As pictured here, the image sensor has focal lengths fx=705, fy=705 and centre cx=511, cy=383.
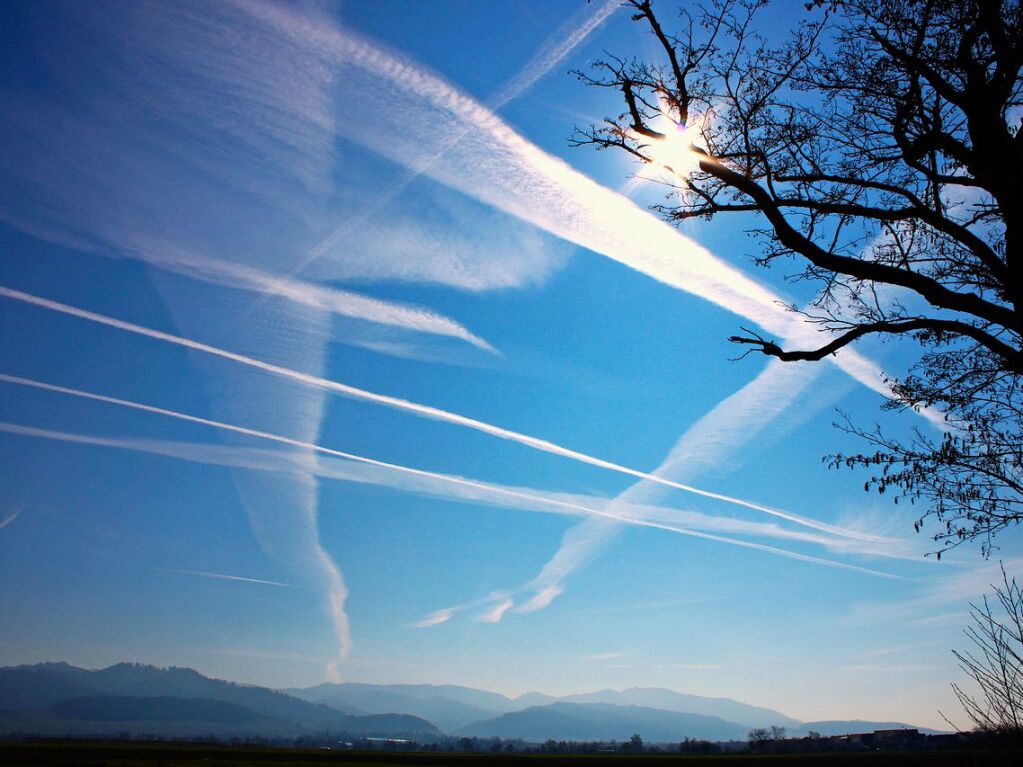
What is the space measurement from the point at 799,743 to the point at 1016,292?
189 meters

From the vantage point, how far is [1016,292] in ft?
22.3

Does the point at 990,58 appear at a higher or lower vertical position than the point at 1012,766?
higher

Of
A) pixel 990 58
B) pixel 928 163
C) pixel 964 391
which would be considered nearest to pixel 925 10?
pixel 990 58

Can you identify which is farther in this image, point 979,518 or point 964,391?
point 964,391

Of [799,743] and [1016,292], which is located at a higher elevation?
[1016,292]

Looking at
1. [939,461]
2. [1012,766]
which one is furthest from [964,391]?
[1012,766]

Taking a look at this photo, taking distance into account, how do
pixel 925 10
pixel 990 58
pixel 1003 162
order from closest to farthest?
pixel 1003 162
pixel 990 58
pixel 925 10

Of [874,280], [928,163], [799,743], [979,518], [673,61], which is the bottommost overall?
[799,743]

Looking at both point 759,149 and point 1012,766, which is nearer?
point 1012,766

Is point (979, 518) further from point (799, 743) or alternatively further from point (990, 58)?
point (799, 743)

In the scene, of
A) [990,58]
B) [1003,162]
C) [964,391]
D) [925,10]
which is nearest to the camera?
[1003,162]

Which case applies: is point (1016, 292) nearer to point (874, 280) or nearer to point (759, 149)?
point (874, 280)

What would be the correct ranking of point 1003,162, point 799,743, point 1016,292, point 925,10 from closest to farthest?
point 1016,292
point 1003,162
point 925,10
point 799,743

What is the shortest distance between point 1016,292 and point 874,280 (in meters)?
1.28
